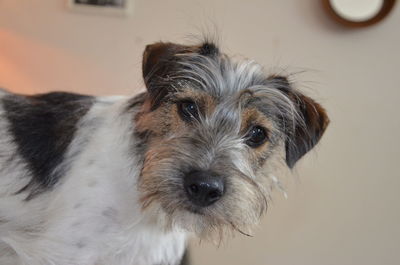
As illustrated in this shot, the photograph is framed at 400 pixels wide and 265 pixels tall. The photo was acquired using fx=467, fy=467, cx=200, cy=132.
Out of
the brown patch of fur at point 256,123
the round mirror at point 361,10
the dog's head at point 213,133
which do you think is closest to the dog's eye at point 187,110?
the dog's head at point 213,133

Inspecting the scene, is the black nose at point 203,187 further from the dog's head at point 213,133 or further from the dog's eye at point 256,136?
the dog's eye at point 256,136

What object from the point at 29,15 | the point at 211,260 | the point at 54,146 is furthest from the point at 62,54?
the point at 211,260

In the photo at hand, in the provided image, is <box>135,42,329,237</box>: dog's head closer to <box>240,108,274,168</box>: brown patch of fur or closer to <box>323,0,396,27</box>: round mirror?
<box>240,108,274,168</box>: brown patch of fur

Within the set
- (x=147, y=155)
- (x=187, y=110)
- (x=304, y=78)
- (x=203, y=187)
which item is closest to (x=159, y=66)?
(x=187, y=110)

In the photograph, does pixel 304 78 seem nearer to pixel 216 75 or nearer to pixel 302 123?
pixel 302 123

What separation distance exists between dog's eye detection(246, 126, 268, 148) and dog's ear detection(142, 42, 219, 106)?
270 millimetres

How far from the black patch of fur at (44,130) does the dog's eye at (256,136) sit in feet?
1.66

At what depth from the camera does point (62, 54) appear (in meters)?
2.41

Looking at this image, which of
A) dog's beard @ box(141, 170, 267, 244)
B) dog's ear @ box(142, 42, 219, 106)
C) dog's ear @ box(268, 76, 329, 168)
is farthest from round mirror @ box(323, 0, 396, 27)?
dog's beard @ box(141, 170, 267, 244)

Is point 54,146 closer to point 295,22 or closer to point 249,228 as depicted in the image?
point 249,228

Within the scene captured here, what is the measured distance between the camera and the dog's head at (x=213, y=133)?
3.77 feet

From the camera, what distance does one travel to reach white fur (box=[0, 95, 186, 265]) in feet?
4.22

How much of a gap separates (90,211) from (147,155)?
23cm

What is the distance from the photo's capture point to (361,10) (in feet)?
6.70
